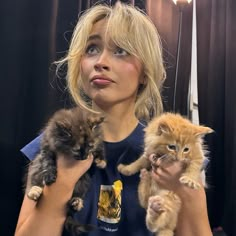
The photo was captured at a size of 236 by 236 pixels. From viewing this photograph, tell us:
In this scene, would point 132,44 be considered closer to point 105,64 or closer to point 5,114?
point 105,64

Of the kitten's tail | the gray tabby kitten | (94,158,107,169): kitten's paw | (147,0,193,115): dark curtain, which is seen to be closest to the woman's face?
the gray tabby kitten

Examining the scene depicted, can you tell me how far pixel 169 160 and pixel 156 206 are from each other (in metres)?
0.15

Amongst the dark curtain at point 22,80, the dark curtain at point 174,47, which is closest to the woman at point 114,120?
the dark curtain at point 22,80

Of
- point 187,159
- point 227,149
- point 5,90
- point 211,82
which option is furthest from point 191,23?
point 187,159

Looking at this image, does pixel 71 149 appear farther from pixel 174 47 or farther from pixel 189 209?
pixel 174 47

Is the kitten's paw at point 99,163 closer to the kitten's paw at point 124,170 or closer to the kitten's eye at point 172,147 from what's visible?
the kitten's paw at point 124,170

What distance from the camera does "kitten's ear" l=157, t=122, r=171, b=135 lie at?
48.4 inches

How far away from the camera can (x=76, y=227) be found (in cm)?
124

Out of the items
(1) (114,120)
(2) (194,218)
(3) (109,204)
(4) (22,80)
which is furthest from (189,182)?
(4) (22,80)

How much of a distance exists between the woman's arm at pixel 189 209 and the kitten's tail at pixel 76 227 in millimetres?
271

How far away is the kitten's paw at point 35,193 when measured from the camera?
1.26 metres

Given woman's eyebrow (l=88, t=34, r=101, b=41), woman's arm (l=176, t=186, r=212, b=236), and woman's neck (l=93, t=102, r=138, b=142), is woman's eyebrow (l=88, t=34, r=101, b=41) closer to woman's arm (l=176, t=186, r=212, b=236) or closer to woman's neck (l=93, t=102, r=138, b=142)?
woman's neck (l=93, t=102, r=138, b=142)

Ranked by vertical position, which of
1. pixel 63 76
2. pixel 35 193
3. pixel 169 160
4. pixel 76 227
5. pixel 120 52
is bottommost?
pixel 76 227

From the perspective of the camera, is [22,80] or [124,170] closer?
[124,170]
